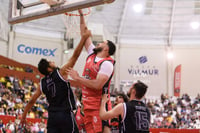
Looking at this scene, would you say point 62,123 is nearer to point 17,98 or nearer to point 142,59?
point 17,98

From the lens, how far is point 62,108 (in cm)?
488

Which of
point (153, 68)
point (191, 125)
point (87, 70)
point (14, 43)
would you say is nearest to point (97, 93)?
point (87, 70)

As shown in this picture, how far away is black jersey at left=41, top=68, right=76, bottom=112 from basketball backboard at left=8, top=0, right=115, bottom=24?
1.09 metres

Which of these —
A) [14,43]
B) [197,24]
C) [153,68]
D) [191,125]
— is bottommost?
[191,125]

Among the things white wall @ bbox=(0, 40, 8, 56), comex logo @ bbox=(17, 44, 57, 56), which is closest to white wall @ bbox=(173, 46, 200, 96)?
comex logo @ bbox=(17, 44, 57, 56)

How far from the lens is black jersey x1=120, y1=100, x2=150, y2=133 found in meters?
4.39

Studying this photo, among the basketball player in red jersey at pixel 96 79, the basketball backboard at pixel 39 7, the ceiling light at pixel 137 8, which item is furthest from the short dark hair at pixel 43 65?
the ceiling light at pixel 137 8

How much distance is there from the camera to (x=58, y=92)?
15.9 feet

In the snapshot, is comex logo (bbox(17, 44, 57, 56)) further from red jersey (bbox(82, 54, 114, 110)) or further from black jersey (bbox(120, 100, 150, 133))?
black jersey (bbox(120, 100, 150, 133))

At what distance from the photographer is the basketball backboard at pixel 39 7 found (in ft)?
16.8

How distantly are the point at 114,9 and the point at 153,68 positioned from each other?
604 centimetres

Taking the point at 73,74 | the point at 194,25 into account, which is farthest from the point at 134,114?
the point at 194,25

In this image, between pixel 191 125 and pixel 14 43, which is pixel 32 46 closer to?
pixel 14 43

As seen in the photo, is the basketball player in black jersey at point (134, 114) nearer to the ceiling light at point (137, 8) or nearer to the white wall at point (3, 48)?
the white wall at point (3, 48)
